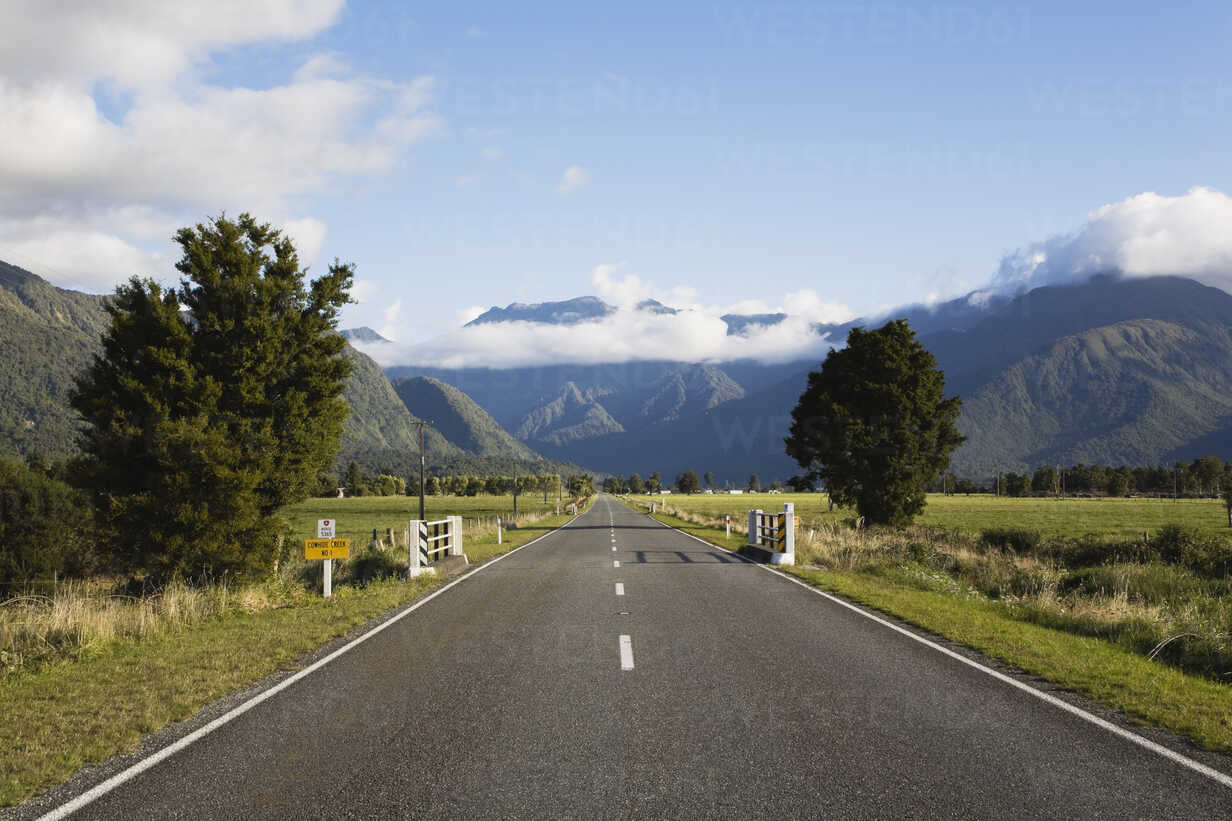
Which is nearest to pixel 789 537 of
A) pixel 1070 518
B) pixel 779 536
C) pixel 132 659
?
pixel 779 536

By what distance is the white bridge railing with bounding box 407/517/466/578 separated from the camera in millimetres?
18005

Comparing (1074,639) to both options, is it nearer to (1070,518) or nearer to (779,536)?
(779,536)

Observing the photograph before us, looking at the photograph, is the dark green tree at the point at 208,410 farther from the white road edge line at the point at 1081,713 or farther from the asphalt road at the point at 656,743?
the white road edge line at the point at 1081,713

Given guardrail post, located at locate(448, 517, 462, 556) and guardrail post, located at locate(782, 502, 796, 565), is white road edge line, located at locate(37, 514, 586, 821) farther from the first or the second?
guardrail post, located at locate(782, 502, 796, 565)

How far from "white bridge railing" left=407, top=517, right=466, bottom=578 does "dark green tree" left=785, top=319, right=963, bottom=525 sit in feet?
63.6

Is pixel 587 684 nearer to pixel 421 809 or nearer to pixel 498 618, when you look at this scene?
pixel 421 809

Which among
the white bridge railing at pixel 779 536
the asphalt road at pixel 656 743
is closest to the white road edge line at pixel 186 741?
the asphalt road at pixel 656 743

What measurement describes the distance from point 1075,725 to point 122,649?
34.9 ft

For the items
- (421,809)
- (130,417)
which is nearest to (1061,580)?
(421,809)

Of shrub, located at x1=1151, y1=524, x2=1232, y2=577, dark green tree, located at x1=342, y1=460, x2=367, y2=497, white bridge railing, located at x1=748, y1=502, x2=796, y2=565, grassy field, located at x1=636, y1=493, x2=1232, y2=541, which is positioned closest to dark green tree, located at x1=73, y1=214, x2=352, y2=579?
white bridge railing, located at x1=748, y1=502, x2=796, y2=565

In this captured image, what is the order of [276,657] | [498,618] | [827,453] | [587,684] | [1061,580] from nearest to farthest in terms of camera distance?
[587,684] < [276,657] < [498,618] < [1061,580] < [827,453]

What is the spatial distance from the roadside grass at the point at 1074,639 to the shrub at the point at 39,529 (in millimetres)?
30588

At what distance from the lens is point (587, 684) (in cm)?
797

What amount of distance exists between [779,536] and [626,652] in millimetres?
13872
